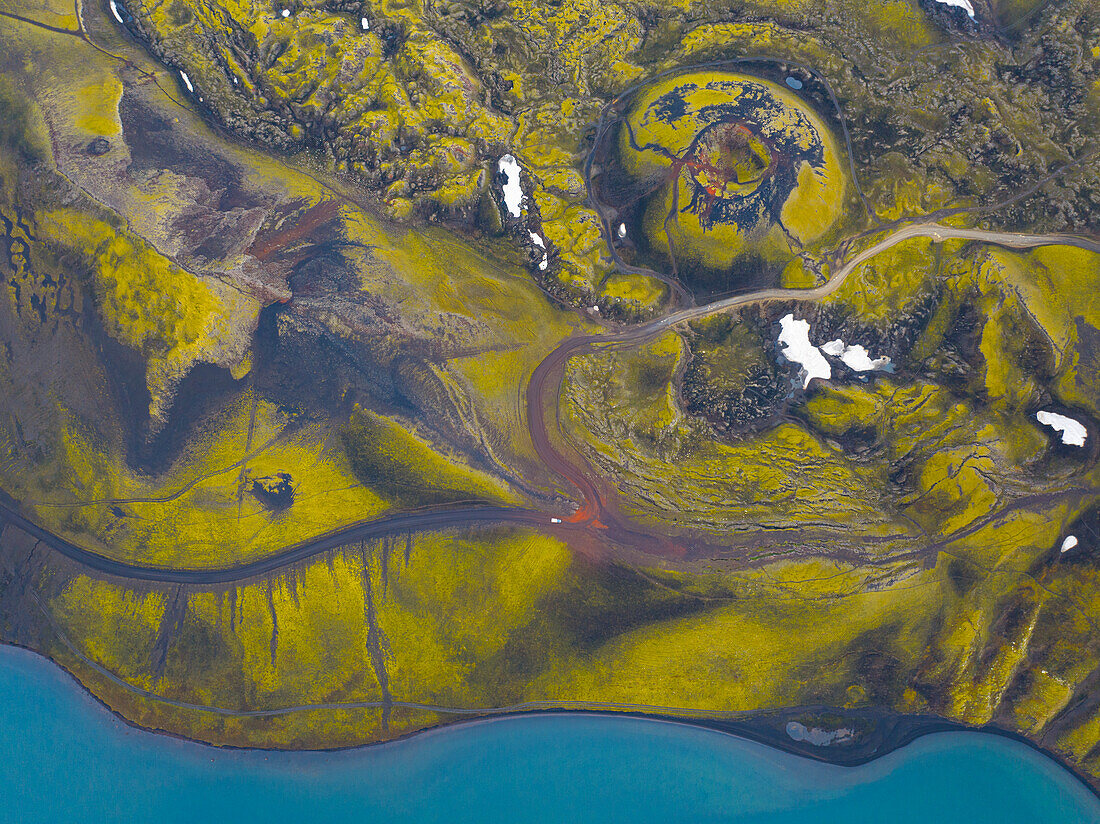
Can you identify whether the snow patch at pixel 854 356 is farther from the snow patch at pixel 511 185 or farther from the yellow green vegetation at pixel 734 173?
the snow patch at pixel 511 185

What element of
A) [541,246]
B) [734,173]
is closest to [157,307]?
[541,246]

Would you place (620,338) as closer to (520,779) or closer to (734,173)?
(734,173)

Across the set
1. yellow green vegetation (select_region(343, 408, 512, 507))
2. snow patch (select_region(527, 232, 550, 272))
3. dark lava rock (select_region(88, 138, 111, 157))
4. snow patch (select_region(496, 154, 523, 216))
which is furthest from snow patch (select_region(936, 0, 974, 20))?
dark lava rock (select_region(88, 138, 111, 157))

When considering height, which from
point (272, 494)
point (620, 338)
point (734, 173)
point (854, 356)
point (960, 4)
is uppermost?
point (960, 4)

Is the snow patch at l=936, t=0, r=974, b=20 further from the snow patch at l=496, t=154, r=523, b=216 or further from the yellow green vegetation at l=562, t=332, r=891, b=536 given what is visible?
the snow patch at l=496, t=154, r=523, b=216

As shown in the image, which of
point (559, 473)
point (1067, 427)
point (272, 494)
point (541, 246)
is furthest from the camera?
point (541, 246)

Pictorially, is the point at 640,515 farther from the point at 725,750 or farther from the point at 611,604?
the point at 725,750

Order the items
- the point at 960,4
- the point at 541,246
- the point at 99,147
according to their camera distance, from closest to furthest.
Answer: the point at 99,147 < the point at 541,246 < the point at 960,4
